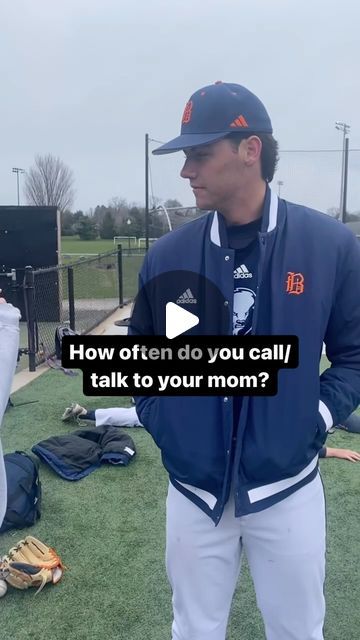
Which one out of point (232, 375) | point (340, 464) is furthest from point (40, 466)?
point (232, 375)

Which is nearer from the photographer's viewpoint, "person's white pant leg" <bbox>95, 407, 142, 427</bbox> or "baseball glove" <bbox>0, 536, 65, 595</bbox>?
"baseball glove" <bbox>0, 536, 65, 595</bbox>

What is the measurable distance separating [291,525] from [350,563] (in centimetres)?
160

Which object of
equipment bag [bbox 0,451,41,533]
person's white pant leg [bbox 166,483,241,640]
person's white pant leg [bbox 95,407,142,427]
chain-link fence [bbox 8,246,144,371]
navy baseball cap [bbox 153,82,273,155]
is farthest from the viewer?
chain-link fence [bbox 8,246,144,371]

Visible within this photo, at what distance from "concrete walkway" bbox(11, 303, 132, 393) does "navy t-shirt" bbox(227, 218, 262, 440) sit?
4.22m

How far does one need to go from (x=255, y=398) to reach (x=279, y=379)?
90mm

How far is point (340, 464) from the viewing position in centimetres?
426

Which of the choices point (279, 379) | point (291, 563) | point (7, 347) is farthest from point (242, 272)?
point (291, 563)

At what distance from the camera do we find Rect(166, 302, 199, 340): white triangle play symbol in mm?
1760

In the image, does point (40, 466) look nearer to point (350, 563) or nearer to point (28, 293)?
point (350, 563)

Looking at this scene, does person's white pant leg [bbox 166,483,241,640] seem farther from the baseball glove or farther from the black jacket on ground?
the black jacket on ground

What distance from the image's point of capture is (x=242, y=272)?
1720mm

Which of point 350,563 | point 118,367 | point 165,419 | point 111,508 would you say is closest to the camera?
point 165,419
